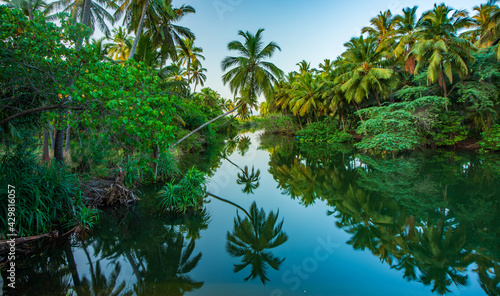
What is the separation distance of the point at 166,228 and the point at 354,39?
2062 cm

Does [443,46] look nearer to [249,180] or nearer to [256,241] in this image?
[249,180]

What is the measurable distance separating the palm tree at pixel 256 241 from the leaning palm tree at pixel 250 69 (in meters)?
8.20

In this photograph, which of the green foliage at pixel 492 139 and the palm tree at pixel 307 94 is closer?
the green foliage at pixel 492 139

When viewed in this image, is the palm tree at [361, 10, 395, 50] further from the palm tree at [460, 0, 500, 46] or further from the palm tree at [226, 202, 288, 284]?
the palm tree at [226, 202, 288, 284]

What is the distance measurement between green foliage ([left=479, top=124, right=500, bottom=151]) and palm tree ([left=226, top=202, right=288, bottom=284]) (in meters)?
16.0

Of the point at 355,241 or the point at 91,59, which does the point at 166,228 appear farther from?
the point at 355,241

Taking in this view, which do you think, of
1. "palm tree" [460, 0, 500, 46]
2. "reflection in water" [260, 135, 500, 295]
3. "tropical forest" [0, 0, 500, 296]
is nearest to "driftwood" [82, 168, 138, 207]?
"tropical forest" [0, 0, 500, 296]

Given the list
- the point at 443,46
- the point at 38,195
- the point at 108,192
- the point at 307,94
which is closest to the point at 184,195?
the point at 108,192

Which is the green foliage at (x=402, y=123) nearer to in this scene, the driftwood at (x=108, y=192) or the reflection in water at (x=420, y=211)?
the reflection in water at (x=420, y=211)

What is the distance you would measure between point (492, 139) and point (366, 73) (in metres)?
9.31

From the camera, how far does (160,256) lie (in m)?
4.30

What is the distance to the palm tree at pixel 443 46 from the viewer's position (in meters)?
14.6

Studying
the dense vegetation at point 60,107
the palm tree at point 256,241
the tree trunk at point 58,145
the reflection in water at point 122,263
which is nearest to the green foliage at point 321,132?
the palm tree at point 256,241

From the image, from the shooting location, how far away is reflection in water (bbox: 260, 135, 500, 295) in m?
3.84
